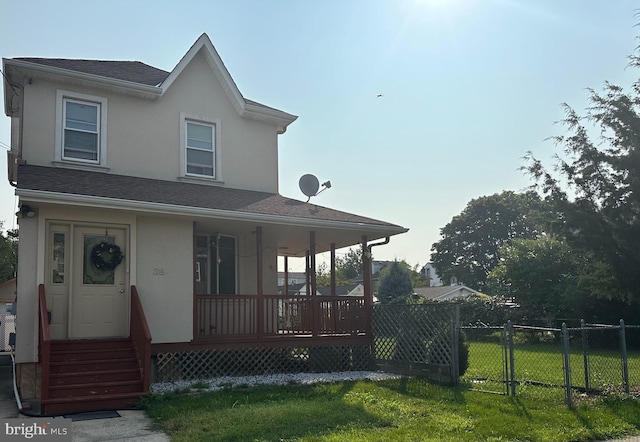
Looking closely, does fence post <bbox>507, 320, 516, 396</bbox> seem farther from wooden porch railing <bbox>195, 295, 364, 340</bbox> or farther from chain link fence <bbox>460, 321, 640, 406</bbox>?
wooden porch railing <bbox>195, 295, 364, 340</bbox>

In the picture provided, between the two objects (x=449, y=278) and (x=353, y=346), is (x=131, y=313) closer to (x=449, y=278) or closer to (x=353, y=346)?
(x=353, y=346)

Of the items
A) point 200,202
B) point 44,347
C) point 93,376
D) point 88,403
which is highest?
point 200,202

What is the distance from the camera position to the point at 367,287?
1430cm

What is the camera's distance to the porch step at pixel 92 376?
888 cm

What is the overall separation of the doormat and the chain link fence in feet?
20.6

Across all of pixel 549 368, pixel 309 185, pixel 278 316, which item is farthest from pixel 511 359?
pixel 309 185

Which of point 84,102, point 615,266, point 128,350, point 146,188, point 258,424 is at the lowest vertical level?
point 258,424

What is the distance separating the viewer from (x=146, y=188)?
11.9 m

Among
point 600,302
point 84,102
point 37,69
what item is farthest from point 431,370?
point 600,302

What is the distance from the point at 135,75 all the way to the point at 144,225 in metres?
4.42

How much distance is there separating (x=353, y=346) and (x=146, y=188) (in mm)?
5872

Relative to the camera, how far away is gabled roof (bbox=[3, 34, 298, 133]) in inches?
466

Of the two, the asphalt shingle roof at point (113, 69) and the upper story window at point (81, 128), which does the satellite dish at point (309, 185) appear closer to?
the asphalt shingle roof at point (113, 69)

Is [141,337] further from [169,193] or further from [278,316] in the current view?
[278,316]
